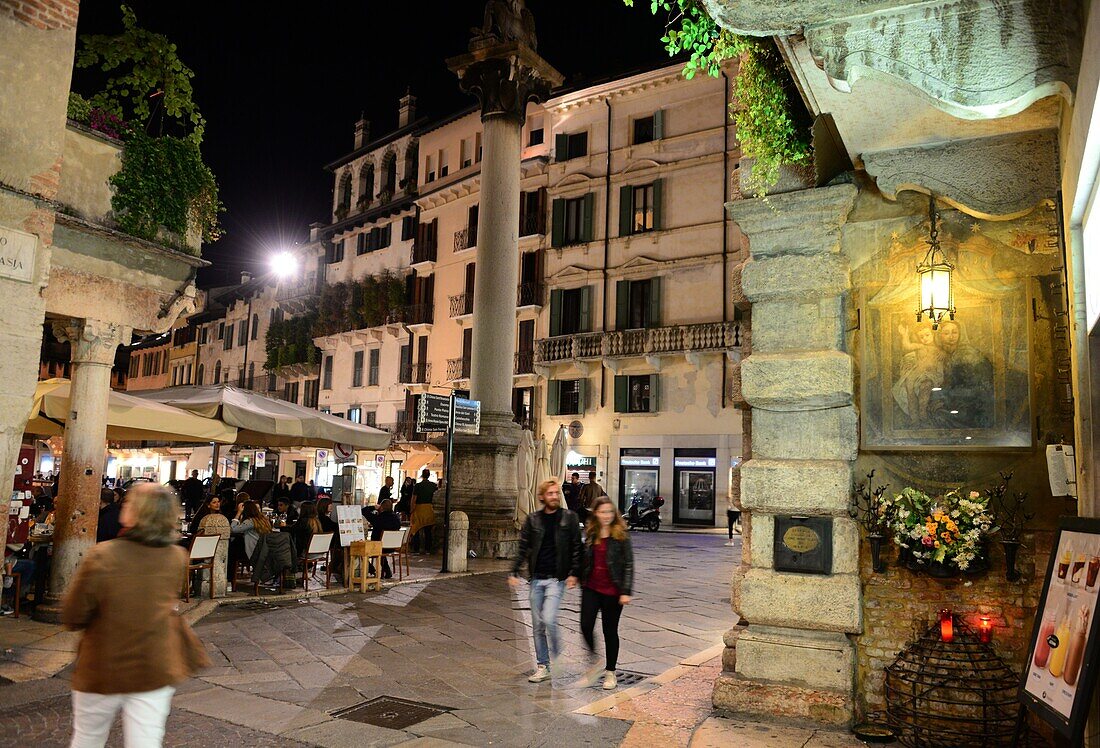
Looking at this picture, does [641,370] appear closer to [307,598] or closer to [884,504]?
[307,598]

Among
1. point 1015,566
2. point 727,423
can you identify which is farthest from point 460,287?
point 1015,566

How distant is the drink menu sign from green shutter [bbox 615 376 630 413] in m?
25.0

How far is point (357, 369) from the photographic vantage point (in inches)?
1572

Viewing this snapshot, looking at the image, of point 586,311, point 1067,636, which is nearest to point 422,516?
point 1067,636

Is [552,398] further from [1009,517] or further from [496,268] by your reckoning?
[1009,517]

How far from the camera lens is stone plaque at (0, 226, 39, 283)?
694cm

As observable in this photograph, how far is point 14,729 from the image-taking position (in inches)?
201

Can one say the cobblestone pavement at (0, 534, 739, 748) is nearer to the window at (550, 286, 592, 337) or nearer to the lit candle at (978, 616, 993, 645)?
the lit candle at (978, 616, 993, 645)

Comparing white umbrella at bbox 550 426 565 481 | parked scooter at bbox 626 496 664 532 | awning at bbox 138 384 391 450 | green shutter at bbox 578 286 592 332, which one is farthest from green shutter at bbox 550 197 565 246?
awning at bbox 138 384 391 450

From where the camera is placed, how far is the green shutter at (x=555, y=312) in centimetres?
3122

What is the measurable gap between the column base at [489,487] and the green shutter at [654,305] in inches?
573

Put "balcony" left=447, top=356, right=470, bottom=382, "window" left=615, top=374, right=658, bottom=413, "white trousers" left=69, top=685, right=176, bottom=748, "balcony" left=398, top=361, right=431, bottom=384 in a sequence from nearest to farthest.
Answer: "white trousers" left=69, top=685, right=176, bottom=748
"window" left=615, top=374, right=658, bottom=413
"balcony" left=447, top=356, right=470, bottom=382
"balcony" left=398, top=361, right=431, bottom=384

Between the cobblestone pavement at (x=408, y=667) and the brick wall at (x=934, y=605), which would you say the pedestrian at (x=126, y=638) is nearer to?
the cobblestone pavement at (x=408, y=667)

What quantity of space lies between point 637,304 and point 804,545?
24178 mm
